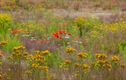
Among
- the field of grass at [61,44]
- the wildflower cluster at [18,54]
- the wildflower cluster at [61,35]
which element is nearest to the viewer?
the wildflower cluster at [18,54]

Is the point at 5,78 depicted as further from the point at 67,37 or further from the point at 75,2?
the point at 75,2

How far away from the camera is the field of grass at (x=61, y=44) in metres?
5.80

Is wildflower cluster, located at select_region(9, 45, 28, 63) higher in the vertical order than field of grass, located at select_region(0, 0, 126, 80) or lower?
higher

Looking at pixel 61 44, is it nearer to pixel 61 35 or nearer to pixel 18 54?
pixel 61 35

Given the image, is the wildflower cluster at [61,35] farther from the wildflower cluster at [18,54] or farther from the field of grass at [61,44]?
the wildflower cluster at [18,54]

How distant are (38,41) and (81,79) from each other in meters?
3.28

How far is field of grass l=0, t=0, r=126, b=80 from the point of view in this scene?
5801 millimetres

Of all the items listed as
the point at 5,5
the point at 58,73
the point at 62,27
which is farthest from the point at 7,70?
the point at 5,5

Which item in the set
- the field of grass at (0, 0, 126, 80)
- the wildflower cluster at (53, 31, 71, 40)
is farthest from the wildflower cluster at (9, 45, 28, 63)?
the wildflower cluster at (53, 31, 71, 40)

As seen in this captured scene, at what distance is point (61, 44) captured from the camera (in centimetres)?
893

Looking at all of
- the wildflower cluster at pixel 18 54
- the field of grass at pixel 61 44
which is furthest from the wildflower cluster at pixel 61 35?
the wildflower cluster at pixel 18 54

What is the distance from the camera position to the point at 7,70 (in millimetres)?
5961

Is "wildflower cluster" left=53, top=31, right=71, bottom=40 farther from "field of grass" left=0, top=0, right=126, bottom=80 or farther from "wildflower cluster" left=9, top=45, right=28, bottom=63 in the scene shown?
→ "wildflower cluster" left=9, top=45, right=28, bottom=63

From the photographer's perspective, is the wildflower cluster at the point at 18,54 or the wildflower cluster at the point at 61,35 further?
the wildflower cluster at the point at 61,35
